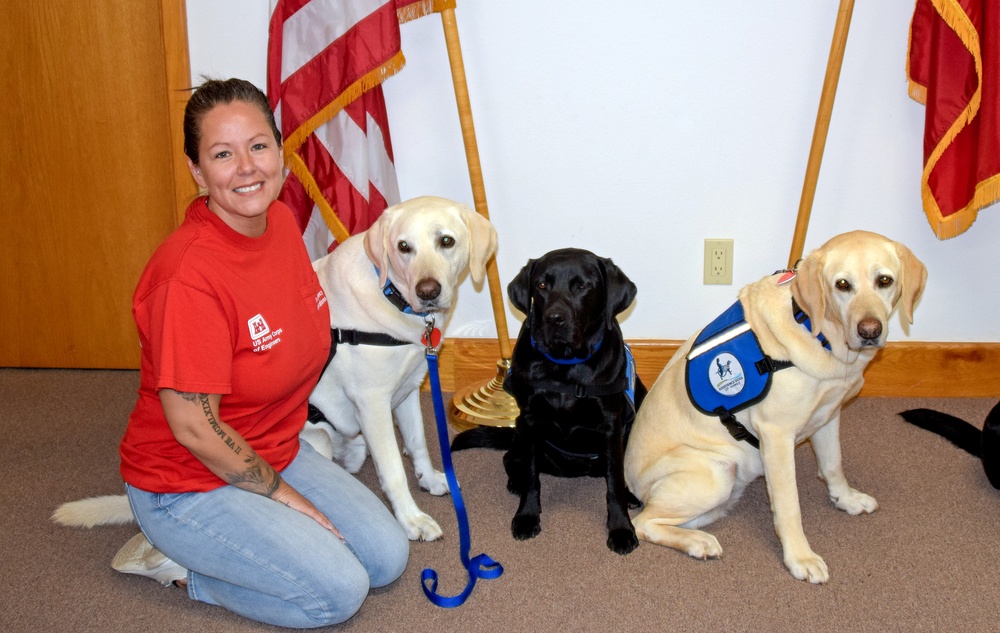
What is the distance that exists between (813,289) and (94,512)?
234 centimetres

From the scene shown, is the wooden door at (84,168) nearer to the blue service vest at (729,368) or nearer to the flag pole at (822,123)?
the blue service vest at (729,368)

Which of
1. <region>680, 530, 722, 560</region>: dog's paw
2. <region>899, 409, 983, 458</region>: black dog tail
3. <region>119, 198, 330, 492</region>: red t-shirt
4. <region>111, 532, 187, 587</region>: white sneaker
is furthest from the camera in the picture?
<region>899, 409, 983, 458</region>: black dog tail

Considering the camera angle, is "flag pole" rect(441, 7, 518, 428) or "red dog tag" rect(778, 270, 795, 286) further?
"flag pole" rect(441, 7, 518, 428)

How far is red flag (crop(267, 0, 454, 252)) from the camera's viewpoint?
11.0 feet

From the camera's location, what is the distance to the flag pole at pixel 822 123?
323 cm

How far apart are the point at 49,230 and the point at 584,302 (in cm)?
307

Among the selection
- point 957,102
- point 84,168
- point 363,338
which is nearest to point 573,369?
point 363,338

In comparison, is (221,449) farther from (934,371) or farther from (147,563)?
(934,371)

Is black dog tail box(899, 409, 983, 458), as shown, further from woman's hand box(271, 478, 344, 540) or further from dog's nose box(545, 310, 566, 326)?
woman's hand box(271, 478, 344, 540)

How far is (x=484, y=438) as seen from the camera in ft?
10.7

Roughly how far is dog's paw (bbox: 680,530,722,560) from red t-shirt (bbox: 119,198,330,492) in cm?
124

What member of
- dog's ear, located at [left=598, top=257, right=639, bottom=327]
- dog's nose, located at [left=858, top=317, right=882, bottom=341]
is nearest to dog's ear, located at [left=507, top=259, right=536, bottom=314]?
dog's ear, located at [left=598, top=257, right=639, bottom=327]

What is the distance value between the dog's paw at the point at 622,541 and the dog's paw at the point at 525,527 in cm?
25

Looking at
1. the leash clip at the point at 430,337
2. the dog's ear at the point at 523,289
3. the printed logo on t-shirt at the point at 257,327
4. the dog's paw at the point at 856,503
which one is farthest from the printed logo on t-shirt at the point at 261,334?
the dog's paw at the point at 856,503
